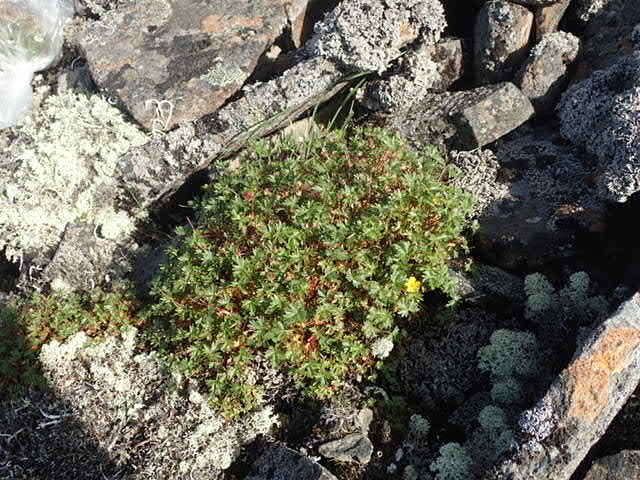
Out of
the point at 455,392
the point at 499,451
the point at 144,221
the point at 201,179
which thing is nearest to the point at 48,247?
the point at 144,221

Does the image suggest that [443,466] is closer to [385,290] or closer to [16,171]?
[385,290]

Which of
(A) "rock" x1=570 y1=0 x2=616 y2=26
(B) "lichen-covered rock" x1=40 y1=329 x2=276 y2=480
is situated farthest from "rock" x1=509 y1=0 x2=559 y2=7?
(B) "lichen-covered rock" x1=40 y1=329 x2=276 y2=480

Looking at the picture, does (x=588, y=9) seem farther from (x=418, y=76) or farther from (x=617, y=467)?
(x=617, y=467)

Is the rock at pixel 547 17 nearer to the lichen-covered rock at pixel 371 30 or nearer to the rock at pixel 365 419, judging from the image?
the lichen-covered rock at pixel 371 30

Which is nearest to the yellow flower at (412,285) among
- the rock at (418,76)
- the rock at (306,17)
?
the rock at (418,76)

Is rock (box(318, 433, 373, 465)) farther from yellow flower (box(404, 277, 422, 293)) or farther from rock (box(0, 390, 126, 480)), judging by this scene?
rock (box(0, 390, 126, 480))

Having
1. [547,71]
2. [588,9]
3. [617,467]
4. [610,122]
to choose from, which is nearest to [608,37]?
[588,9]
